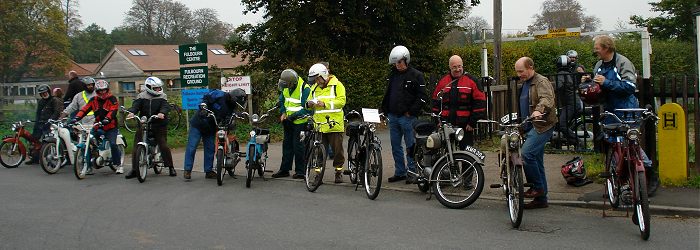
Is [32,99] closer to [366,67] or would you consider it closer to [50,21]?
[366,67]

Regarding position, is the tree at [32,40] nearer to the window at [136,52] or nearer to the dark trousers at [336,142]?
the window at [136,52]

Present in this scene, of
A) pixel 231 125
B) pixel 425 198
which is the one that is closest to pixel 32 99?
pixel 231 125

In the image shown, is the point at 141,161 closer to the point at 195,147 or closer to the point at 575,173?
the point at 195,147

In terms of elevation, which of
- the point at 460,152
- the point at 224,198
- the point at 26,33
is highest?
the point at 26,33

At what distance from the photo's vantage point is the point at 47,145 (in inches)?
504

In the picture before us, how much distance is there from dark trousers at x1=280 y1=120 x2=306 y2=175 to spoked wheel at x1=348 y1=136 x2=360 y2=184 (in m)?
1.12

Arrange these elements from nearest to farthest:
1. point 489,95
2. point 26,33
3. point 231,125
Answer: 1. point 231,125
2. point 489,95
3. point 26,33

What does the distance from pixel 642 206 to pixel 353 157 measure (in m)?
4.38

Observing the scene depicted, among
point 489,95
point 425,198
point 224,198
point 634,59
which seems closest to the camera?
point 425,198

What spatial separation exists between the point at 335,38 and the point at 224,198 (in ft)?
53.9

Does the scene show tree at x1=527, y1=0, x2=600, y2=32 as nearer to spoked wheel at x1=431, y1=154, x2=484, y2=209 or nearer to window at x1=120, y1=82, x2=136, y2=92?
window at x1=120, y1=82, x2=136, y2=92

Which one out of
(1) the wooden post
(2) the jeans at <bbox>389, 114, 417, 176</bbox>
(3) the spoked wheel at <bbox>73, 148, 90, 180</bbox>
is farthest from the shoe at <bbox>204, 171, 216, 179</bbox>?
(1) the wooden post

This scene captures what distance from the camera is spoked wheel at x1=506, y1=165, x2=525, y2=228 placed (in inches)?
280

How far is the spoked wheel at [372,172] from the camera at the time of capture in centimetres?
922
